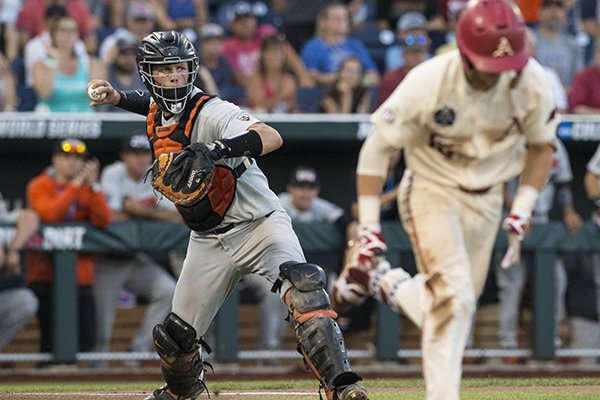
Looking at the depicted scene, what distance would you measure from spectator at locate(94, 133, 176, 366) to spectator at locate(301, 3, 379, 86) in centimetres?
240

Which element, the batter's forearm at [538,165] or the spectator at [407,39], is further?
the spectator at [407,39]

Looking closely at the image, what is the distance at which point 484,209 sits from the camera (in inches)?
235

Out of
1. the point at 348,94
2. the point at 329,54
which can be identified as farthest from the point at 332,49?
the point at 348,94

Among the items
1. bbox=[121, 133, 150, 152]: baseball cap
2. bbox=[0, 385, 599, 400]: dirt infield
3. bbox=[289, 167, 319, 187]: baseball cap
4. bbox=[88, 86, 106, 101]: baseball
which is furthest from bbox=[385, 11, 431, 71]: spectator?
bbox=[88, 86, 106, 101]: baseball

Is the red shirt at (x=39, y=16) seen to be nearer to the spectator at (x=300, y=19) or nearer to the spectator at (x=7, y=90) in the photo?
the spectator at (x=7, y=90)

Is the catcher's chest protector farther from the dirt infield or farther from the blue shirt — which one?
the blue shirt

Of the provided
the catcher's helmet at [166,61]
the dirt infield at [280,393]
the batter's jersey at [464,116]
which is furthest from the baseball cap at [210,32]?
the batter's jersey at [464,116]

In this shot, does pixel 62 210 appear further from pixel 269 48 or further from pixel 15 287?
pixel 269 48

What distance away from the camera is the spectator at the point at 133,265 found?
10.3 metres

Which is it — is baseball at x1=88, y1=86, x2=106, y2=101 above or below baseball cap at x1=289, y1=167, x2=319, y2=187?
above

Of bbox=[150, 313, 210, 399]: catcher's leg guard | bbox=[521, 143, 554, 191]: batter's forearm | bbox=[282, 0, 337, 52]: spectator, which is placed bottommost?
bbox=[150, 313, 210, 399]: catcher's leg guard

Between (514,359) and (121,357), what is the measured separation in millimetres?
3338

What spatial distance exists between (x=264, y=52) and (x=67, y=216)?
2473 mm

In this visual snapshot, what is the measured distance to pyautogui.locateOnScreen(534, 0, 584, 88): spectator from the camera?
12062 mm
